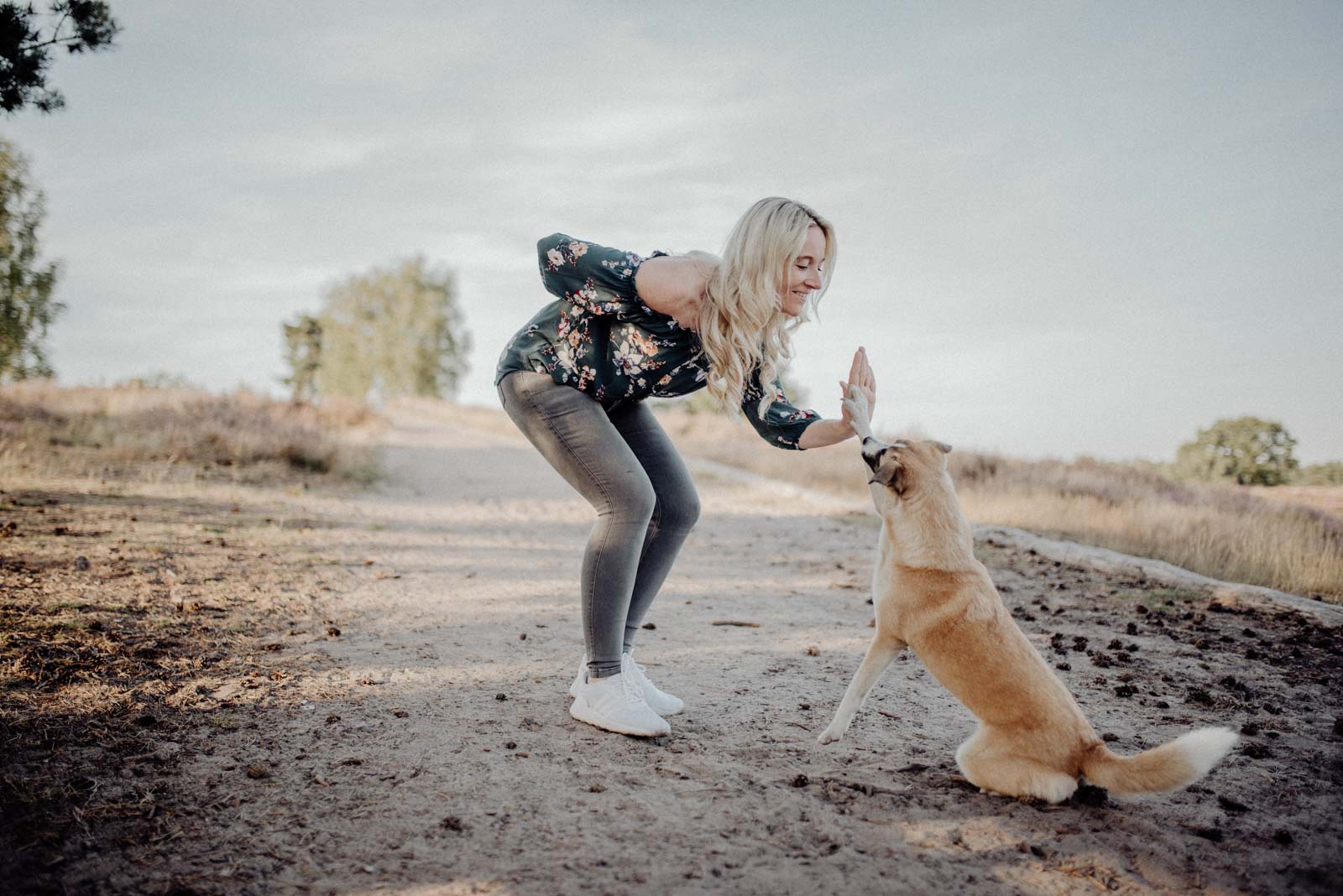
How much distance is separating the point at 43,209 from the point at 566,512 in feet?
37.5

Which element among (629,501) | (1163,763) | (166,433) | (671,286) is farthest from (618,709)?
(166,433)

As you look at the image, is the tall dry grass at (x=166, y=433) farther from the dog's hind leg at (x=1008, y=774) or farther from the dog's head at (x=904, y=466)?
the dog's hind leg at (x=1008, y=774)

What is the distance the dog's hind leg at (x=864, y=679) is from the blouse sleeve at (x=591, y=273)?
1635mm

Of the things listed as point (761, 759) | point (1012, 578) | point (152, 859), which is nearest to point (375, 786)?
point (152, 859)

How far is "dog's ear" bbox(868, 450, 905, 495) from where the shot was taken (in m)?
2.93

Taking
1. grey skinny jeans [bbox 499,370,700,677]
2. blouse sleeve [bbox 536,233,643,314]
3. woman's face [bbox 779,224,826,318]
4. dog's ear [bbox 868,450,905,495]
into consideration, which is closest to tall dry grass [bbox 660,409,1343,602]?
dog's ear [bbox 868,450,905,495]

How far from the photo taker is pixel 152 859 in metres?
1.99

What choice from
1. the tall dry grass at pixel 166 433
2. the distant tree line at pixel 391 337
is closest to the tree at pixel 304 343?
the distant tree line at pixel 391 337

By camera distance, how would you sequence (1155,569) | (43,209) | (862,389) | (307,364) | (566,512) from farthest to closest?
(307,364), (43,209), (566,512), (1155,569), (862,389)

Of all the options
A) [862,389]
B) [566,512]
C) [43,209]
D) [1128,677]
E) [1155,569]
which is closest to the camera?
[862,389]

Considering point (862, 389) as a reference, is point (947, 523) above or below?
below

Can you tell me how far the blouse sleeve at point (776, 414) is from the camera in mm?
3088

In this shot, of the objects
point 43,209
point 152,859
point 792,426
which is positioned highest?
point 43,209

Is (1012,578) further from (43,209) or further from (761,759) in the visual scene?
(43,209)
